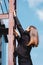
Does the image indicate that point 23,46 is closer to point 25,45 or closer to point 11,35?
point 25,45

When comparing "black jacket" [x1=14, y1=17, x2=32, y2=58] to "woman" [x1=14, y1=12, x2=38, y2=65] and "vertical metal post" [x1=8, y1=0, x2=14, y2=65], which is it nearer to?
"woman" [x1=14, y1=12, x2=38, y2=65]

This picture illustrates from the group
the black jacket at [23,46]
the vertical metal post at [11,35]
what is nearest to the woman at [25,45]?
the black jacket at [23,46]

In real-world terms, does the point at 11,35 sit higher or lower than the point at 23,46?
higher

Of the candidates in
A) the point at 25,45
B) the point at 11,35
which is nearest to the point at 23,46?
Result: the point at 25,45

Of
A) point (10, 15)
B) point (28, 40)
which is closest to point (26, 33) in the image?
point (28, 40)

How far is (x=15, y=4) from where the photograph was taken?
636 centimetres

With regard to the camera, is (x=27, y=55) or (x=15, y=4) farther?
(x=15, y=4)

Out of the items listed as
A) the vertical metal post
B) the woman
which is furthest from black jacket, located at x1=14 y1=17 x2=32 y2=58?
the vertical metal post

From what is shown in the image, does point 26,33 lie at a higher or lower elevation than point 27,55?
higher

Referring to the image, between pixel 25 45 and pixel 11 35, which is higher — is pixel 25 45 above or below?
below

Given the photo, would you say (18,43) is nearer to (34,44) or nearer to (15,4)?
(34,44)

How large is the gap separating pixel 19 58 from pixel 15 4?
1.28 metres

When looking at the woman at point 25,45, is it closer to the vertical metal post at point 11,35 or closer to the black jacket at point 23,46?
the black jacket at point 23,46

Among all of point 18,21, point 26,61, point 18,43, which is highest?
point 18,21
